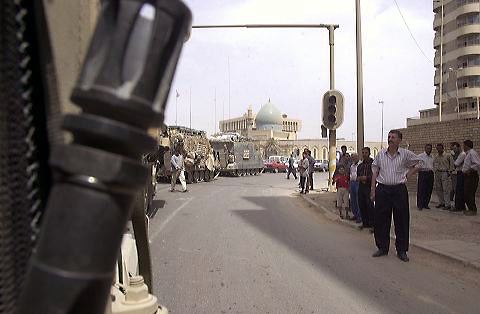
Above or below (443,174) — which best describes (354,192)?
below

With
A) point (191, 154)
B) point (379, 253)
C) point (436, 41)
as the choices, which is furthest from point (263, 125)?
point (379, 253)

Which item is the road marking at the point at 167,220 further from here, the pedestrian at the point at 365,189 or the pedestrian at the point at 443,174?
the pedestrian at the point at 443,174

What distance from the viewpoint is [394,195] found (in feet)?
24.2

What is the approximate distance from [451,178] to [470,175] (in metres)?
1.35

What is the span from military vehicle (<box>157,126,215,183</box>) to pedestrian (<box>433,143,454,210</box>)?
11.6 metres

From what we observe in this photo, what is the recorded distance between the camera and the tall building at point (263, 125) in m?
87.0

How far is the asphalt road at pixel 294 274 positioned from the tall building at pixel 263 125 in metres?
74.1

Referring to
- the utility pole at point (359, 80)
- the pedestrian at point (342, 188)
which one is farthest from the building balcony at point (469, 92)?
the pedestrian at point (342, 188)

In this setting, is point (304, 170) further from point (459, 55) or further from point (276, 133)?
point (276, 133)

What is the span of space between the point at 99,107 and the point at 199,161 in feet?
87.7

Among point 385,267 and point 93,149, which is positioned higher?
point 93,149

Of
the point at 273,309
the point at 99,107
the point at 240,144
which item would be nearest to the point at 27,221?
the point at 99,107

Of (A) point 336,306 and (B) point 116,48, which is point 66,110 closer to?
(B) point 116,48

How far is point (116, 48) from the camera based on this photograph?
93 centimetres
